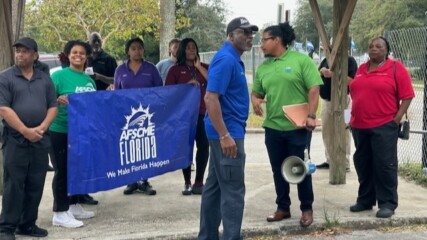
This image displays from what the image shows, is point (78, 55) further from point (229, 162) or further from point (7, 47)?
point (229, 162)

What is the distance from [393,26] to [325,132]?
4213cm

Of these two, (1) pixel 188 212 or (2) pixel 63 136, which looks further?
(1) pixel 188 212

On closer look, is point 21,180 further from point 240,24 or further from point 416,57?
point 416,57

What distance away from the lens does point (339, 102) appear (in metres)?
7.29

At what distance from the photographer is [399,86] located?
19.0 feet

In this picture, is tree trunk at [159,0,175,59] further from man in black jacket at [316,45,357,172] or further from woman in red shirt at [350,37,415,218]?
woman in red shirt at [350,37,415,218]

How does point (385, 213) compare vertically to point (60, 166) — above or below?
below

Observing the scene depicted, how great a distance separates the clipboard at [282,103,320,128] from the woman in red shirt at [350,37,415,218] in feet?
2.94

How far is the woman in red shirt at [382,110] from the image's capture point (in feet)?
19.0

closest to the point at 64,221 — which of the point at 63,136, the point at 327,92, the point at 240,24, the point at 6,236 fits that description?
the point at 6,236

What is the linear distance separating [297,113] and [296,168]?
0.54 metres

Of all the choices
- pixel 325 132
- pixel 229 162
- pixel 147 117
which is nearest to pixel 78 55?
pixel 147 117

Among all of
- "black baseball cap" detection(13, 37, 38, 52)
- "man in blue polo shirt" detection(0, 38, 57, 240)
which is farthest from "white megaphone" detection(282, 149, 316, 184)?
"black baseball cap" detection(13, 37, 38, 52)

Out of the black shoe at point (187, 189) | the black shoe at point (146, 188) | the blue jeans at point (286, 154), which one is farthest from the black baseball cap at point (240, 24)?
the black shoe at point (146, 188)
